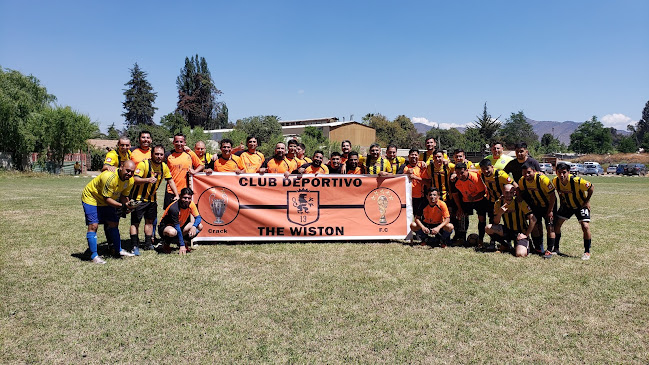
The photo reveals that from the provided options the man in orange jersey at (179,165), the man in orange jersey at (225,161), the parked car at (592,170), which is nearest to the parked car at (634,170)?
the parked car at (592,170)

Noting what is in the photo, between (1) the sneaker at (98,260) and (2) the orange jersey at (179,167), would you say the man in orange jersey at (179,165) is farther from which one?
(1) the sneaker at (98,260)

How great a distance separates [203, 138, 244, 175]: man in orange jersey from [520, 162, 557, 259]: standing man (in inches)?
208

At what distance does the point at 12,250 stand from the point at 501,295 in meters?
7.85

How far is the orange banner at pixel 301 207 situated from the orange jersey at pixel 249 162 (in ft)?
1.07

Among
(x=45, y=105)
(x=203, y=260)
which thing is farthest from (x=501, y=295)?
(x=45, y=105)

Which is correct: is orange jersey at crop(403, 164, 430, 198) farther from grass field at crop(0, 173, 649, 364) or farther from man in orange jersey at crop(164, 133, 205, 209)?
man in orange jersey at crop(164, 133, 205, 209)

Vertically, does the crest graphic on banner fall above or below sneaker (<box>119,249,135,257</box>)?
above

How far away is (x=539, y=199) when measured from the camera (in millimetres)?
7102

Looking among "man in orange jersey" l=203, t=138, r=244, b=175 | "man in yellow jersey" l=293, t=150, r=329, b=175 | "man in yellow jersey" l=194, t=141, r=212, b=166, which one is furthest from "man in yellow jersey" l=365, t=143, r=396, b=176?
"man in yellow jersey" l=194, t=141, r=212, b=166

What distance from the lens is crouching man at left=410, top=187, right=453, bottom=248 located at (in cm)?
751

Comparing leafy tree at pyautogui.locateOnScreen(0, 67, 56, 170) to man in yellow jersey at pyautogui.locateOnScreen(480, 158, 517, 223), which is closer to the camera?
man in yellow jersey at pyautogui.locateOnScreen(480, 158, 517, 223)

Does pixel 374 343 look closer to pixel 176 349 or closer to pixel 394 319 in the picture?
pixel 394 319

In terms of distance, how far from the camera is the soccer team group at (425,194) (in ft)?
21.5

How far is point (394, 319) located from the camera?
4.25m
